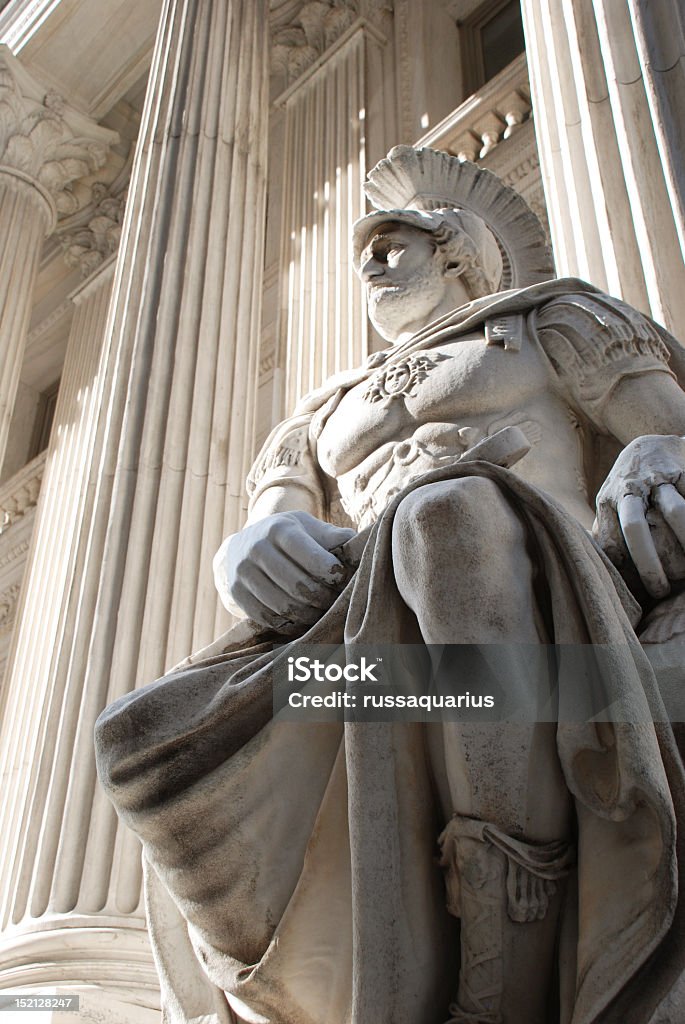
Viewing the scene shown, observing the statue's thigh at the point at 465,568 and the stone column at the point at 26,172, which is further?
the stone column at the point at 26,172

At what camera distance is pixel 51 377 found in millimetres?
13969

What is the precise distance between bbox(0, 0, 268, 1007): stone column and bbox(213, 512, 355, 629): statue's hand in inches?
102

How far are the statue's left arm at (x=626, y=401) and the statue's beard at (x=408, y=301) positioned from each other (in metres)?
0.52

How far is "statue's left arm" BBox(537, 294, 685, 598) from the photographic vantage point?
1.88 m

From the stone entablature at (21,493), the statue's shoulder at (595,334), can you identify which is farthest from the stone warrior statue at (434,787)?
the stone entablature at (21,493)

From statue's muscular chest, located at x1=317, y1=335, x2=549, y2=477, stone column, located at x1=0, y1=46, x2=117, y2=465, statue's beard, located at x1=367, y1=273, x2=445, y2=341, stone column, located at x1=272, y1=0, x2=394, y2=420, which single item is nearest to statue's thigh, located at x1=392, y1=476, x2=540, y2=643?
statue's muscular chest, located at x1=317, y1=335, x2=549, y2=477

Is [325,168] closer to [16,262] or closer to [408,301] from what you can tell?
[16,262]

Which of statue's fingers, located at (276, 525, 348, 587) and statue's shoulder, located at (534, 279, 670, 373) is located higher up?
statue's shoulder, located at (534, 279, 670, 373)

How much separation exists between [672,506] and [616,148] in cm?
230

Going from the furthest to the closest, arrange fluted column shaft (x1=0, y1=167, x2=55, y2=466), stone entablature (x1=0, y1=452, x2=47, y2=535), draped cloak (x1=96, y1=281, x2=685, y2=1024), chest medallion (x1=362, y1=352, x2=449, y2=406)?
stone entablature (x1=0, y1=452, x2=47, y2=535) < fluted column shaft (x1=0, y1=167, x2=55, y2=466) < chest medallion (x1=362, y1=352, x2=449, y2=406) < draped cloak (x1=96, y1=281, x2=685, y2=1024)

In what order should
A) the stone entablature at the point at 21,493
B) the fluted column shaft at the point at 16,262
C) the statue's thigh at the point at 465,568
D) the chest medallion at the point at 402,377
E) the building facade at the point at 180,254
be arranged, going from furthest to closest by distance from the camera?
1. the stone entablature at the point at 21,493
2. the fluted column shaft at the point at 16,262
3. the building facade at the point at 180,254
4. the chest medallion at the point at 402,377
5. the statue's thigh at the point at 465,568

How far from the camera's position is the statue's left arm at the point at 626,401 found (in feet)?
6.17

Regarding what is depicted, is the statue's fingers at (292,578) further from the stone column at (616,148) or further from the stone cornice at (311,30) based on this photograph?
the stone cornice at (311,30)

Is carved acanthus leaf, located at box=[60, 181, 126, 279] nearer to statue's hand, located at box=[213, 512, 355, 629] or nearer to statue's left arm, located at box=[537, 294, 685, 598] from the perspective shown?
statue's left arm, located at box=[537, 294, 685, 598]
